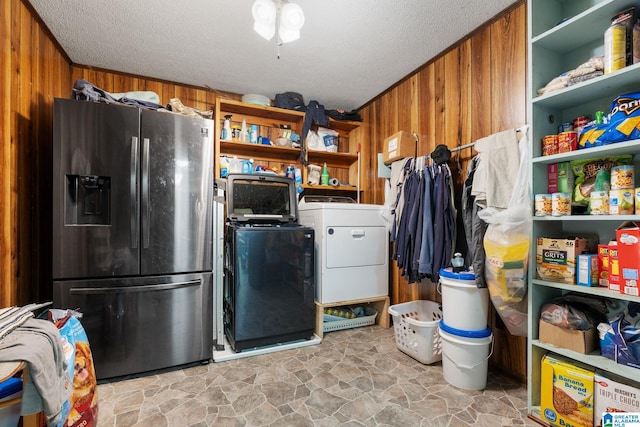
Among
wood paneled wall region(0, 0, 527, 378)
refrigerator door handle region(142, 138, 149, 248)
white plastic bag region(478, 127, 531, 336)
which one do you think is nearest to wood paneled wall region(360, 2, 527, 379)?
wood paneled wall region(0, 0, 527, 378)

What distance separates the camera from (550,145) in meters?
1.43

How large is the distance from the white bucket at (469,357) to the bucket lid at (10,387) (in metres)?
1.96

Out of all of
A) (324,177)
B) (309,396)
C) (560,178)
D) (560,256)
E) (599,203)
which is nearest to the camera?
(599,203)

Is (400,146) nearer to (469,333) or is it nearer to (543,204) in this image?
(543,204)

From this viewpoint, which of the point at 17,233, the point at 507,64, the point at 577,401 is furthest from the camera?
the point at 507,64

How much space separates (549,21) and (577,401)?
74.8 inches

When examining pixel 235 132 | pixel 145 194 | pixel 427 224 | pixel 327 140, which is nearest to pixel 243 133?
pixel 235 132

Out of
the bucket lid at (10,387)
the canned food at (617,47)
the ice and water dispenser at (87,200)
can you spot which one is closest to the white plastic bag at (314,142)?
the ice and water dispenser at (87,200)

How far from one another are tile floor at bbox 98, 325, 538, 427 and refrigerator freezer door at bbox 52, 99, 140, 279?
2.48 feet

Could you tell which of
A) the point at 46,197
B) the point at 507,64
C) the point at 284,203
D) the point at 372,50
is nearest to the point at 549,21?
the point at 507,64

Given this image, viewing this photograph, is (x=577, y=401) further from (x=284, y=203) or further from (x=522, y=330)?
(x=284, y=203)

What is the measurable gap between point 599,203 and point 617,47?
26.5 inches

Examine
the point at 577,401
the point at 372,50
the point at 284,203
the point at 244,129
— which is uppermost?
the point at 372,50

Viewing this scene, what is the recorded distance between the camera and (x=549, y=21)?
1502mm
